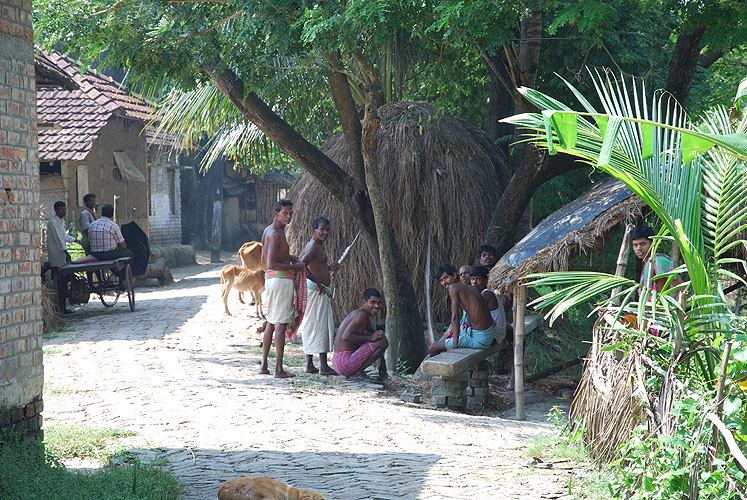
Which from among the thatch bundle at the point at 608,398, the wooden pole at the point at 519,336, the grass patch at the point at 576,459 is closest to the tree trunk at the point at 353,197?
the wooden pole at the point at 519,336

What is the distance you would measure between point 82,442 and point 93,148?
12.1 meters

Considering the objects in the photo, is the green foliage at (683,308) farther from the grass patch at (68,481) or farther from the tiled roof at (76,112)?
the tiled roof at (76,112)

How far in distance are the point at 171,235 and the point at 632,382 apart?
19178 millimetres

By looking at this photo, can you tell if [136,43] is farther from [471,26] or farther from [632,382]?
[632,382]

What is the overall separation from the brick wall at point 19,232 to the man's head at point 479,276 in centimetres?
487

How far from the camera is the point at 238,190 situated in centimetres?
2761

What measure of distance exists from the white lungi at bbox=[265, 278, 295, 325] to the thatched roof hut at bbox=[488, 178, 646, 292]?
2225 millimetres

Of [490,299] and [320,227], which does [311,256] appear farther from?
[490,299]

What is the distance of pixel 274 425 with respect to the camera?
18.6 ft

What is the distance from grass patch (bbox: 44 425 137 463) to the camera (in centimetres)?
474

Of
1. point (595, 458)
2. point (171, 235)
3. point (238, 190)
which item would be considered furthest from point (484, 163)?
point (238, 190)

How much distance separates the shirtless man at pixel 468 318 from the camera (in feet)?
25.4

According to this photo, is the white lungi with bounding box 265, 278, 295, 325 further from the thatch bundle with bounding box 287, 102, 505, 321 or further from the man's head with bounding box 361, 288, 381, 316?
the thatch bundle with bounding box 287, 102, 505, 321

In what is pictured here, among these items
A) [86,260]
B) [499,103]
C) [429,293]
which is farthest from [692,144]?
[86,260]
